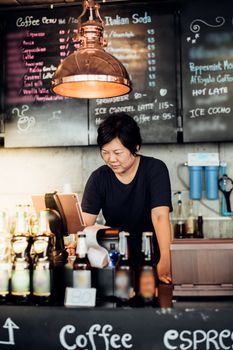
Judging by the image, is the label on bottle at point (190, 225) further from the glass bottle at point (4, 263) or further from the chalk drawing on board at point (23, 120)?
the glass bottle at point (4, 263)

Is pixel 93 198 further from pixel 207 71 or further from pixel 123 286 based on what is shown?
pixel 207 71

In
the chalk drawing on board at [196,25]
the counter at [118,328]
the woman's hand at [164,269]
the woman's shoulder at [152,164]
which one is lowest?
the counter at [118,328]

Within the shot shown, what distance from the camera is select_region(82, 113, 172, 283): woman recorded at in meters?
2.70

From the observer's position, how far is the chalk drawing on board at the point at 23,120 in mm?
3910

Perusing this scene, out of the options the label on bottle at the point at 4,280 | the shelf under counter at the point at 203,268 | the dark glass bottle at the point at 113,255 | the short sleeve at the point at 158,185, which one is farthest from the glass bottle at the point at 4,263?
the short sleeve at the point at 158,185

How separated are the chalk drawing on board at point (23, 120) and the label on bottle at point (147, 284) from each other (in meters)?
2.29

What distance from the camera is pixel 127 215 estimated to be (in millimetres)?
2898

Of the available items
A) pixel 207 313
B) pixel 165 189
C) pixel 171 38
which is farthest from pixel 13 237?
pixel 171 38

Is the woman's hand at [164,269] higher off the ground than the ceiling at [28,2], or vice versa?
the ceiling at [28,2]

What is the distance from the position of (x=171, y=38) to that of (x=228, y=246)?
2.25 m

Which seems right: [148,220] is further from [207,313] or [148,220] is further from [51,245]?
[207,313]

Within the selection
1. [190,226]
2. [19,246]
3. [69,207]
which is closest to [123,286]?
[19,246]

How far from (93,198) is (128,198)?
0.19 metres

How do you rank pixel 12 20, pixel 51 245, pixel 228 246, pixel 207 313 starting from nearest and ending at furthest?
pixel 207 313 < pixel 228 246 < pixel 51 245 < pixel 12 20
